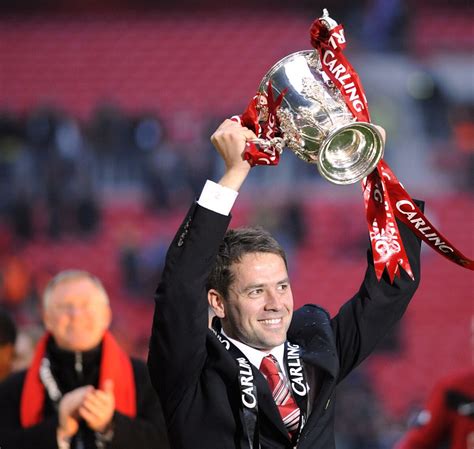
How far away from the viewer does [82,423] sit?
413 centimetres

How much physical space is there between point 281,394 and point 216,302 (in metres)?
0.33


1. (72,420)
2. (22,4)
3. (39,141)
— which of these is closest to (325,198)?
(39,141)

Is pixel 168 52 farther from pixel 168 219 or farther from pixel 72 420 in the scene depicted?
pixel 72 420

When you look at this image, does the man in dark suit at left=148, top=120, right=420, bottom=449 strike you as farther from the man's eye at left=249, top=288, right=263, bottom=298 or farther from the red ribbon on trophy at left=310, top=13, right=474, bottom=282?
the red ribbon on trophy at left=310, top=13, right=474, bottom=282

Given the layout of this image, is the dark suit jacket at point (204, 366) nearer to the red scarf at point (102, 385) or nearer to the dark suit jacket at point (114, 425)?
the dark suit jacket at point (114, 425)

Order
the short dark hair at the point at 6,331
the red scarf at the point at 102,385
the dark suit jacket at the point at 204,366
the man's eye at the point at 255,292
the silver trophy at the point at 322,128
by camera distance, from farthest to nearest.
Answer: the short dark hair at the point at 6,331, the red scarf at the point at 102,385, the man's eye at the point at 255,292, the silver trophy at the point at 322,128, the dark suit jacket at the point at 204,366

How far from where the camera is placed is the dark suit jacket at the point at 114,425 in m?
3.98

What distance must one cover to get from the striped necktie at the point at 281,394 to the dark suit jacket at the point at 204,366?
1.5 inches

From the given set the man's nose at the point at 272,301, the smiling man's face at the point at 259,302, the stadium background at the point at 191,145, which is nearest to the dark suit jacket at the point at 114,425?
the smiling man's face at the point at 259,302

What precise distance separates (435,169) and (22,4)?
14.9 feet

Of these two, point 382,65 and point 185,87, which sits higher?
point 382,65

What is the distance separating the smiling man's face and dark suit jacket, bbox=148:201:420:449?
4.2 inches

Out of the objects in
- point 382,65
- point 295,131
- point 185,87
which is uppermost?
point 382,65

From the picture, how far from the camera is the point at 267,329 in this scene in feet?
9.48
